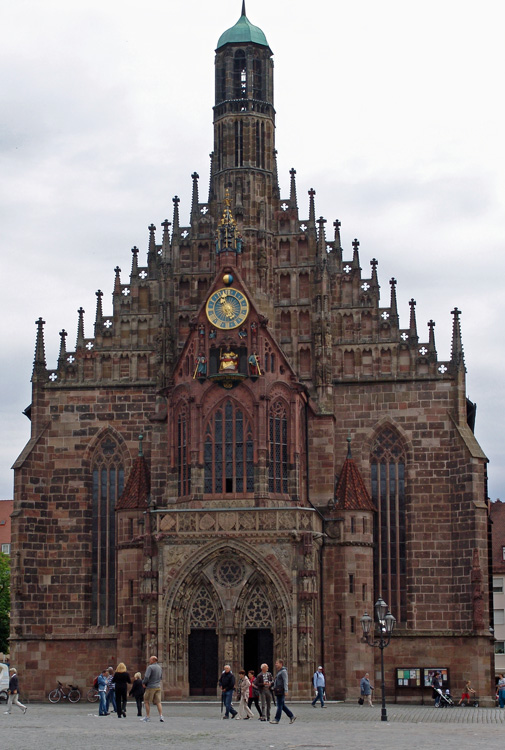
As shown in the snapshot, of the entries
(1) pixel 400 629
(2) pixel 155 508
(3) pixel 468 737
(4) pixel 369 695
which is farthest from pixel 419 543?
(3) pixel 468 737

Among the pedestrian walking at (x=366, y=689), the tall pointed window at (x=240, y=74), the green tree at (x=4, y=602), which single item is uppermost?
the tall pointed window at (x=240, y=74)

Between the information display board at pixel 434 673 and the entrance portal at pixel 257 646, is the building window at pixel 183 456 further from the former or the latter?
the information display board at pixel 434 673

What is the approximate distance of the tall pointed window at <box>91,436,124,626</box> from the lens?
6181 centimetres

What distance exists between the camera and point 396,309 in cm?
6281

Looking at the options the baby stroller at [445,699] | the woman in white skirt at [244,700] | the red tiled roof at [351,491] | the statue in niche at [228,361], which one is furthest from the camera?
the red tiled roof at [351,491]

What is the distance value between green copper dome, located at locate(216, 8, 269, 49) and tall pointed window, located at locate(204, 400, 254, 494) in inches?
739

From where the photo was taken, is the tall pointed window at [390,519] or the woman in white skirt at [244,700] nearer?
the woman in white skirt at [244,700]

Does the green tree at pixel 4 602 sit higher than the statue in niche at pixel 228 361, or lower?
lower

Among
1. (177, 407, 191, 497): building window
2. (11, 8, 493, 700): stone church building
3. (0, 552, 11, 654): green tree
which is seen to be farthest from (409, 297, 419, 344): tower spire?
(0, 552, 11, 654): green tree

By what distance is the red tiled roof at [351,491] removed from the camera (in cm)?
5900

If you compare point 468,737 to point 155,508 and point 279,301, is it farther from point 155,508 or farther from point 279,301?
point 279,301

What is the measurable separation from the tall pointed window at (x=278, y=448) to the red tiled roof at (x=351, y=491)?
2.56 m

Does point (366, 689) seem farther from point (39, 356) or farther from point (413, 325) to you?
point (39, 356)

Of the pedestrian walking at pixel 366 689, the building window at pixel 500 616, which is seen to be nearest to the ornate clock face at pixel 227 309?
the pedestrian walking at pixel 366 689
